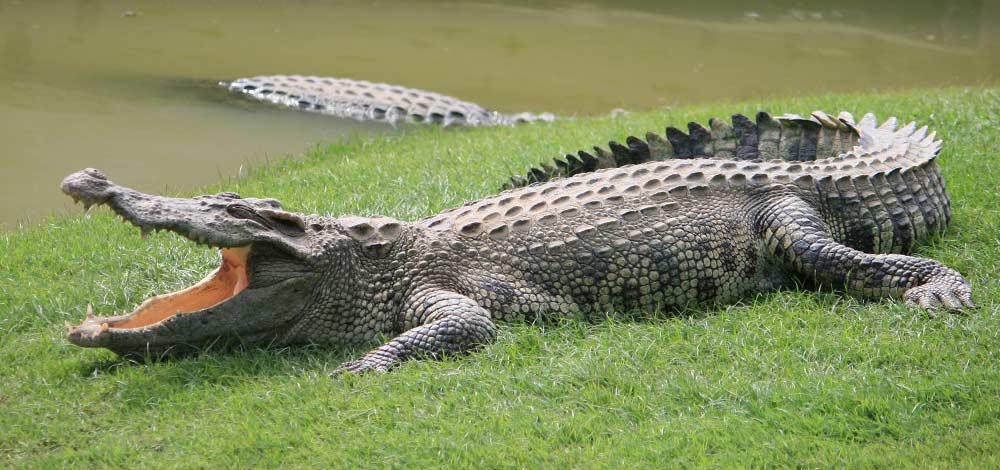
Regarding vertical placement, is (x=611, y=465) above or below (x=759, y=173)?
below

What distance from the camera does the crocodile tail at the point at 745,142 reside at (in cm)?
632

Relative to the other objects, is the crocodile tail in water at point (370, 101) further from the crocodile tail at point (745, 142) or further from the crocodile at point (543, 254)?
the crocodile at point (543, 254)

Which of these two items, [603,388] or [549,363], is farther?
[549,363]

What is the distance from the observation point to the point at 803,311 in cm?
507

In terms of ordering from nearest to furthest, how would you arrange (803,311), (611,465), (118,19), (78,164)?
(611,465) < (803,311) < (78,164) < (118,19)

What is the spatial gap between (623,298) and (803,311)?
0.90 m

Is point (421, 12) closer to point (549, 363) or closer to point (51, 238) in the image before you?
point (51, 238)

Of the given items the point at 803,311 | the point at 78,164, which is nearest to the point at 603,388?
the point at 803,311

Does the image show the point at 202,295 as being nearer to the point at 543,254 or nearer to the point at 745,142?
the point at 543,254

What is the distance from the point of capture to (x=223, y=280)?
5.01 metres

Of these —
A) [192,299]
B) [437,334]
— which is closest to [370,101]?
[192,299]

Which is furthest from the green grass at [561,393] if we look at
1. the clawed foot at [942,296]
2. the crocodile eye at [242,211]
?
the crocodile eye at [242,211]

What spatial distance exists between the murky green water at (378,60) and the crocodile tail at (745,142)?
4.00 m

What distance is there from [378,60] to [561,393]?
1086 centimetres
